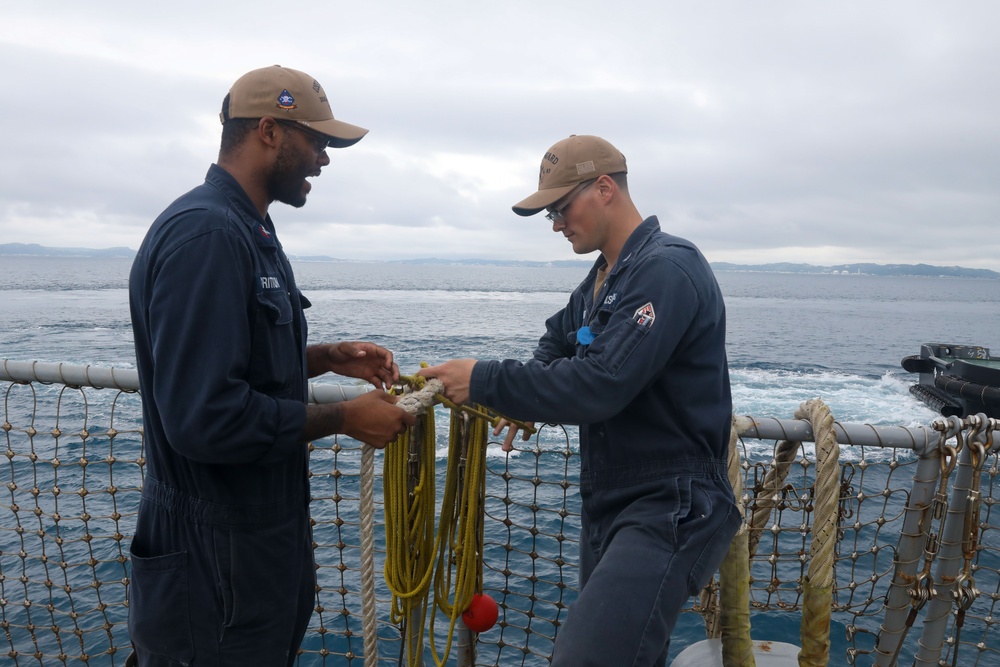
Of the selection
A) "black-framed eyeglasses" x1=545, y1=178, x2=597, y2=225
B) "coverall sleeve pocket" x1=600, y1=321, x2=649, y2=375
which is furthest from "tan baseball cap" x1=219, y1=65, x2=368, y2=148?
"coverall sleeve pocket" x1=600, y1=321, x2=649, y2=375

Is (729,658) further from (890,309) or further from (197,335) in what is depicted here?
(890,309)

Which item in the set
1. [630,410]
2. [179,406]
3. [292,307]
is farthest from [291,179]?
[630,410]

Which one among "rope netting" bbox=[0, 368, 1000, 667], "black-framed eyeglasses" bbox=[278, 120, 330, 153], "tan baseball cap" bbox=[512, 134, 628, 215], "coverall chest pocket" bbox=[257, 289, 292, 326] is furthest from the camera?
"rope netting" bbox=[0, 368, 1000, 667]

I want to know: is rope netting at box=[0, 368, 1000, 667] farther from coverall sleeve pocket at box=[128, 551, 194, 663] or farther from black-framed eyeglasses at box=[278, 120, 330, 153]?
black-framed eyeglasses at box=[278, 120, 330, 153]

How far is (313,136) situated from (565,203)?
92cm

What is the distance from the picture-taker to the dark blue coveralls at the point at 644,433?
211 centimetres

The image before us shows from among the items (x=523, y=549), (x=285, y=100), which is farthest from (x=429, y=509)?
(x=523, y=549)

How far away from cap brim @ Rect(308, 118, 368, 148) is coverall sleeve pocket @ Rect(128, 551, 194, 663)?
4.41 ft

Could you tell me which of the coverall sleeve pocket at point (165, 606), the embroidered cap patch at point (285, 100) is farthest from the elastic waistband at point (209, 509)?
the embroidered cap patch at point (285, 100)

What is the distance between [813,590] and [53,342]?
32834mm

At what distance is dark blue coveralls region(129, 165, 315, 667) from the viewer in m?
1.89

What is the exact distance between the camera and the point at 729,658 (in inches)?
107

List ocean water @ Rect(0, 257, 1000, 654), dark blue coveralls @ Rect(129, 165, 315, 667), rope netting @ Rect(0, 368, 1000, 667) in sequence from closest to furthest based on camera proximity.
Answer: dark blue coveralls @ Rect(129, 165, 315, 667) < rope netting @ Rect(0, 368, 1000, 667) < ocean water @ Rect(0, 257, 1000, 654)

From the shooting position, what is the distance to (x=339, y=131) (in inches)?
89.7
